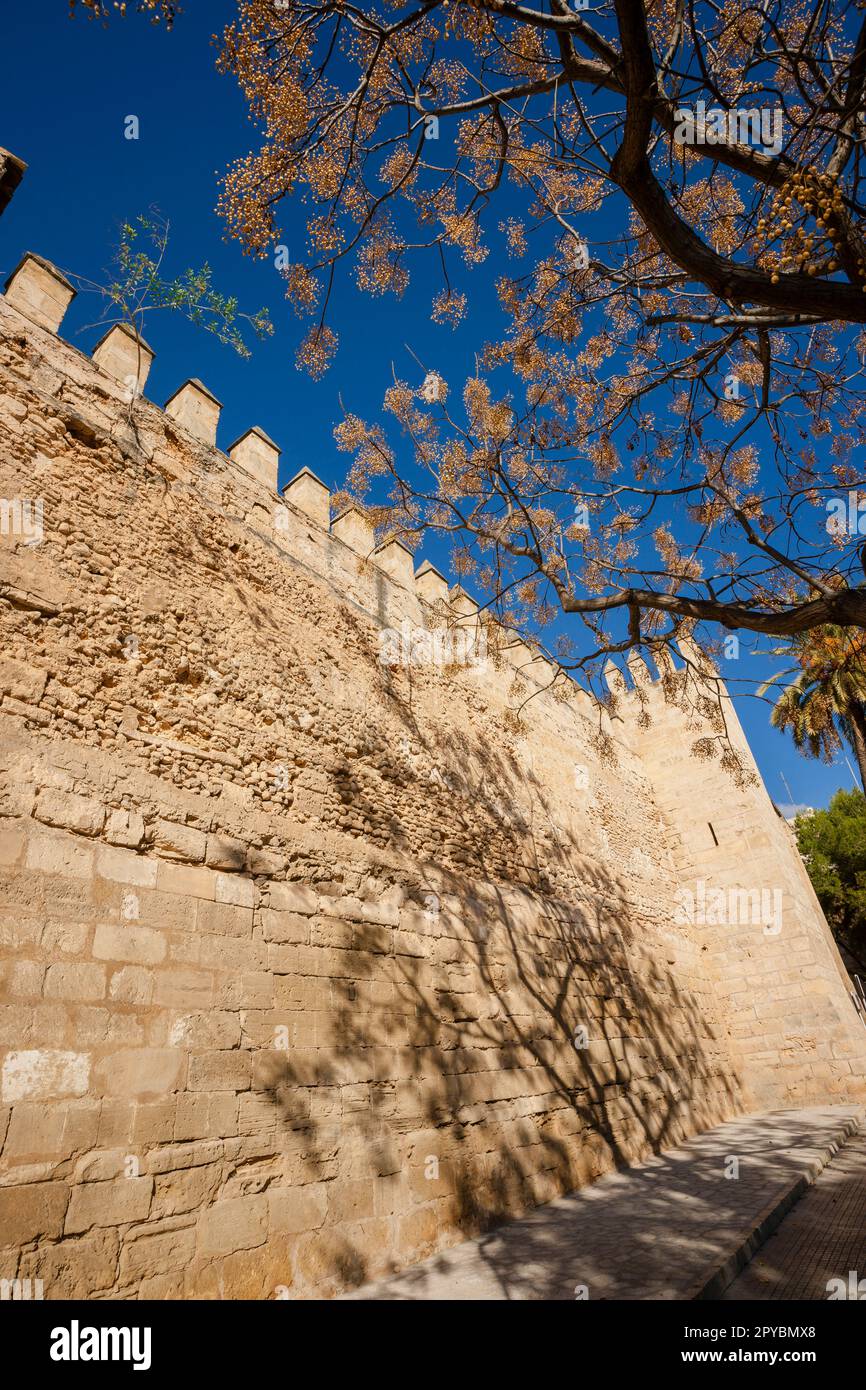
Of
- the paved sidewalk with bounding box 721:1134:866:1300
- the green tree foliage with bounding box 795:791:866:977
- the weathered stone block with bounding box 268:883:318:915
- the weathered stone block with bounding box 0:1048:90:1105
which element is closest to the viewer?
the weathered stone block with bounding box 0:1048:90:1105

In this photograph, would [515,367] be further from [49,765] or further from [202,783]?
[49,765]

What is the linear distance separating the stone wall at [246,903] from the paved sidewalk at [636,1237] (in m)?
0.33

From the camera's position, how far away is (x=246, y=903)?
5121 millimetres

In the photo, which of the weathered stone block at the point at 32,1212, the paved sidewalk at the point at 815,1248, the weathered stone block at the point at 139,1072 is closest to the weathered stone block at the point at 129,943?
the weathered stone block at the point at 139,1072

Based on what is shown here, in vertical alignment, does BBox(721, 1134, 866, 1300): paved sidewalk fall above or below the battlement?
below

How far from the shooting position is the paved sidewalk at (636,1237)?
420 centimetres

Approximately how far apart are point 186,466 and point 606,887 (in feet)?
26.8

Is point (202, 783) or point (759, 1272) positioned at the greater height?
point (202, 783)

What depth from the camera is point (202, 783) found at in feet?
17.0

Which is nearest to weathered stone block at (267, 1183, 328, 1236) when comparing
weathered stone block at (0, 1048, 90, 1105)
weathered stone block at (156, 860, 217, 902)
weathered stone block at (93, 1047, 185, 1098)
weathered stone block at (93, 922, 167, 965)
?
weathered stone block at (93, 1047, 185, 1098)

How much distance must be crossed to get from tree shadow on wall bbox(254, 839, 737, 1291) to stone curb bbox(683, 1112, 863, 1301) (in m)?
1.33

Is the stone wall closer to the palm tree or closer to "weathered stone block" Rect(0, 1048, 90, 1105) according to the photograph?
"weathered stone block" Rect(0, 1048, 90, 1105)

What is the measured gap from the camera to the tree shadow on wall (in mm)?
5008
